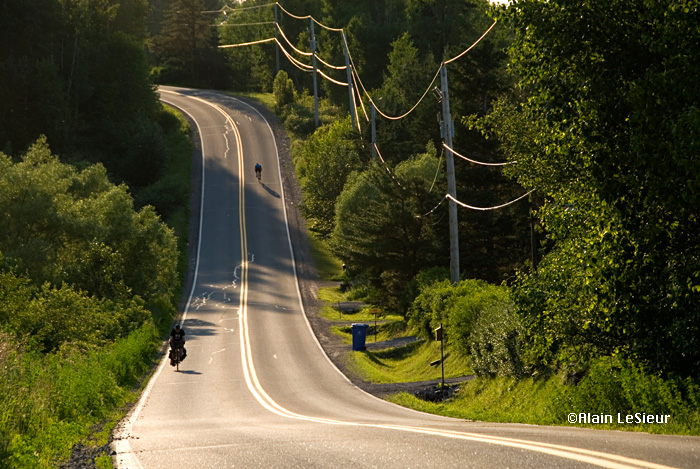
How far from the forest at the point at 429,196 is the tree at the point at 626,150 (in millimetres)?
42

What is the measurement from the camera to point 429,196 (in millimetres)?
39750

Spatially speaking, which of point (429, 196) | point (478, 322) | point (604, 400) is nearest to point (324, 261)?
point (429, 196)

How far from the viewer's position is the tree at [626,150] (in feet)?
41.4

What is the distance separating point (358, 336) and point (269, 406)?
1383cm

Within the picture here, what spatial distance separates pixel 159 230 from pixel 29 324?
16.7 meters

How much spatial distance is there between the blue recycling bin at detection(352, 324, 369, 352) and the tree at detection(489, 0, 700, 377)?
837 inches

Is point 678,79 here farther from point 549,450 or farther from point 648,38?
point 549,450

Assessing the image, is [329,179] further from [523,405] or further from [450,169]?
[523,405]

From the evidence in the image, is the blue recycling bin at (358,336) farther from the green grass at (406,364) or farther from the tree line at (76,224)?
the tree line at (76,224)

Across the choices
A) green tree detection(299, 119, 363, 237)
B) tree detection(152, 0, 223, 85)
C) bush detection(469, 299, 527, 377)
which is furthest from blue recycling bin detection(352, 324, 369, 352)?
tree detection(152, 0, 223, 85)

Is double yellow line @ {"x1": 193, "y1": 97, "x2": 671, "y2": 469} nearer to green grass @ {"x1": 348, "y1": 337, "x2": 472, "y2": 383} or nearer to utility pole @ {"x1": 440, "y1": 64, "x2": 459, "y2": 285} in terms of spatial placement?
green grass @ {"x1": 348, "y1": 337, "x2": 472, "y2": 383}

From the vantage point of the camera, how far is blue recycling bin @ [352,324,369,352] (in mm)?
36344

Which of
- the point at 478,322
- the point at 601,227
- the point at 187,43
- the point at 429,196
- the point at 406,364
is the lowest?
the point at 406,364

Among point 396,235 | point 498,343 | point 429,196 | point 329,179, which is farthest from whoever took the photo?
point 329,179
